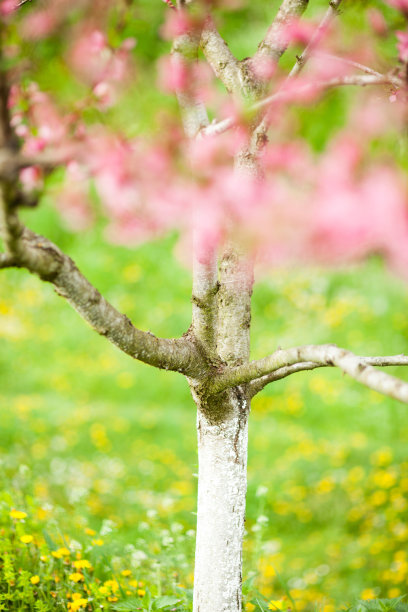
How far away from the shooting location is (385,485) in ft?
11.5

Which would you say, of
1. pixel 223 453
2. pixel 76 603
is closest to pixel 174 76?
pixel 223 453

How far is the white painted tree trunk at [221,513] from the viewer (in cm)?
156

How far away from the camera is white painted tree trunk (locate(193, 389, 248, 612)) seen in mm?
1561

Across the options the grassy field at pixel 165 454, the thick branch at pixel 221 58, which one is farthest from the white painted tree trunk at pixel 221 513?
the thick branch at pixel 221 58

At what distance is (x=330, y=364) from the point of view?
3.96ft

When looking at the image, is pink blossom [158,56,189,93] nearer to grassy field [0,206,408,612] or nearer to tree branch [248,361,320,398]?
tree branch [248,361,320,398]

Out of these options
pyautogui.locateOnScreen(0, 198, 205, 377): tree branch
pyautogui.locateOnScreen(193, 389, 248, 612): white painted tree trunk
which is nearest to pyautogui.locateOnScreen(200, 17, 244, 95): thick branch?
pyautogui.locateOnScreen(0, 198, 205, 377): tree branch

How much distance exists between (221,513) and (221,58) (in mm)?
1278

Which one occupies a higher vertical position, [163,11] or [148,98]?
[163,11]

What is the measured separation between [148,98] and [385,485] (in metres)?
2.95

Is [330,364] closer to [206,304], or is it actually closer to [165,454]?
[206,304]

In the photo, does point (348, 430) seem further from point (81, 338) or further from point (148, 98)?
point (148, 98)

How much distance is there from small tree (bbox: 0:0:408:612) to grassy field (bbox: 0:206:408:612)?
1.87 ft

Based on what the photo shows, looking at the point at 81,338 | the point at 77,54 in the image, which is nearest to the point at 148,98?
the point at 77,54
